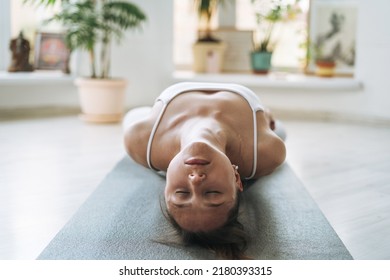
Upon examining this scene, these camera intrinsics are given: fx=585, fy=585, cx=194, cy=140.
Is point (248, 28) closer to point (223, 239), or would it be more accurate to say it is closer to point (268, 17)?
point (268, 17)

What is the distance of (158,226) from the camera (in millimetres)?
1844

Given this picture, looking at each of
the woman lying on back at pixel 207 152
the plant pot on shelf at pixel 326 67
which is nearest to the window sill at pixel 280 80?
the plant pot on shelf at pixel 326 67

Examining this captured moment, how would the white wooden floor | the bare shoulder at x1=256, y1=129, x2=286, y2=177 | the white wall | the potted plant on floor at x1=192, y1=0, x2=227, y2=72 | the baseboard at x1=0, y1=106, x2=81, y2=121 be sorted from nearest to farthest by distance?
the white wooden floor < the bare shoulder at x1=256, y1=129, x2=286, y2=177 < the white wall < the baseboard at x1=0, y1=106, x2=81, y2=121 < the potted plant on floor at x1=192, y1=0, x2=227, y2=72

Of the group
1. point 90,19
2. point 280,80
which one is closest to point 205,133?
point 90,19

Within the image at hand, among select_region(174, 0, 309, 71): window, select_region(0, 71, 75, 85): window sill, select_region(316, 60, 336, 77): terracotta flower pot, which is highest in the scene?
select_region(174, 0, 309, 71): window

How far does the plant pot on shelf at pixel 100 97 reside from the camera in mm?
4242

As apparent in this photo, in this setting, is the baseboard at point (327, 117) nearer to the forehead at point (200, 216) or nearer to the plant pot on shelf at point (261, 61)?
the plant pot on shelf at point (261, 61)

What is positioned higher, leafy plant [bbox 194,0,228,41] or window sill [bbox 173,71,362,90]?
leafy plant [bbox 194,0,228,41]

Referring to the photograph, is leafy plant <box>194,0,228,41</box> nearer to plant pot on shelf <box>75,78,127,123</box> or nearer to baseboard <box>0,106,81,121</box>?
plant pot on shelf <box>75,78,127,123</box>

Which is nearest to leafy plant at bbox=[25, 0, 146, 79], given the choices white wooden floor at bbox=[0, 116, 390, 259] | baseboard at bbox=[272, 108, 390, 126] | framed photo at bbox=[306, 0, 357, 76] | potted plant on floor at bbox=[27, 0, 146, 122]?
potted plant on floor at bbox=[27, 0, 146, 122]

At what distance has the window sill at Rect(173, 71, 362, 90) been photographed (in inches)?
177

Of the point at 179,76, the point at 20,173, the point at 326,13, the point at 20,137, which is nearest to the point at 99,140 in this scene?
the point at 20,137

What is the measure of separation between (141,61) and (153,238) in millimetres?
3323

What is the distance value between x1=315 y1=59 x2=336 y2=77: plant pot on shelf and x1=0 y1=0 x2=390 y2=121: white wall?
166 millimetres
